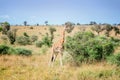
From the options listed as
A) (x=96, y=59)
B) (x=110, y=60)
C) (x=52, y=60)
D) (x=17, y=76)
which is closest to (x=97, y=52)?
(x=96, y=59)

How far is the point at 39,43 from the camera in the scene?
31766 millimetres

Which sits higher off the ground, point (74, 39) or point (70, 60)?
point (74, 39)

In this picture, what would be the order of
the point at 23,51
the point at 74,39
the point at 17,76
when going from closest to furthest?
the point at 17,76 → the point at 74,39 → the point at 23,51

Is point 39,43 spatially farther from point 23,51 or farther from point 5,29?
point 5,29

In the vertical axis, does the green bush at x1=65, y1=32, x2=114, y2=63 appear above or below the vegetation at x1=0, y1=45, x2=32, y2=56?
above

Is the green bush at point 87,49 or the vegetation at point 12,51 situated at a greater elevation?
the green bush at point 87,49

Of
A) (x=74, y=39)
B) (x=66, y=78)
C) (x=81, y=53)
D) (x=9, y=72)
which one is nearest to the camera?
(x=66, y=78)

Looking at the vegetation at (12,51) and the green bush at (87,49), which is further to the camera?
the vegetation at (12,51)

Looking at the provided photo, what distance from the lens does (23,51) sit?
63.6 ft

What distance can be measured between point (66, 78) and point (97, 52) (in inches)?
Answer: 233

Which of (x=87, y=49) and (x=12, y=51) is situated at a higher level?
(x=87, y=49)

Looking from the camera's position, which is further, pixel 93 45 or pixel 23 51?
pixel 23 51

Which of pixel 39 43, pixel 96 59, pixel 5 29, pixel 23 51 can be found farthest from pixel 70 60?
pixel 5 29

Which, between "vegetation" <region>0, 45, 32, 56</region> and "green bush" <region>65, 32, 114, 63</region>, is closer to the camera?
"green bush" <region>65, 32, 114, 63</region>
